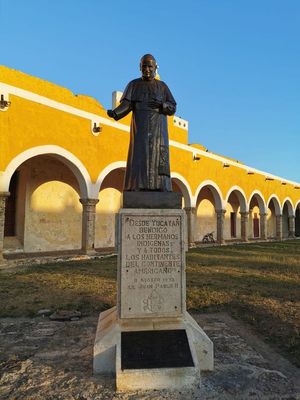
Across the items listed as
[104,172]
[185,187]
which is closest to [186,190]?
[185,187]

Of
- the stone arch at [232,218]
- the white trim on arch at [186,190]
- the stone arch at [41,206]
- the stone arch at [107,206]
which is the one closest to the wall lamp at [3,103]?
the stone arch at [41,206]

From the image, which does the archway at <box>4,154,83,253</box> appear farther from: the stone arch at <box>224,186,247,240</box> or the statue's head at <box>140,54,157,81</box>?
the stone arch at <box>224,186,247,240</box>

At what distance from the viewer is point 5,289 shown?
7133 millimetres

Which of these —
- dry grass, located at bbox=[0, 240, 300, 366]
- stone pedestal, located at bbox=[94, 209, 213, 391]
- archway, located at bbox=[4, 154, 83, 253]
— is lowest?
dry grass, located at bbox=[0, 240, 300, 366]

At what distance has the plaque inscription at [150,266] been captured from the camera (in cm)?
337

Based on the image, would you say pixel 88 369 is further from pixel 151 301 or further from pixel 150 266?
pixel 150 266

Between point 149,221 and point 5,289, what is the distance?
5023 millimetres

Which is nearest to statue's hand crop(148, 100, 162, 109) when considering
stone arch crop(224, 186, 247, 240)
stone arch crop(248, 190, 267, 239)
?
stone arch crop(224, 186, 247, 240)

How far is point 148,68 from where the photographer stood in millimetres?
3893

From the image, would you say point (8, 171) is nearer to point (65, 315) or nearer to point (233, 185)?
point (65, 315)

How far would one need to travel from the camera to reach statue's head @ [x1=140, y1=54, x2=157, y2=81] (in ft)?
12.7

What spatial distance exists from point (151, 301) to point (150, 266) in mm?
340

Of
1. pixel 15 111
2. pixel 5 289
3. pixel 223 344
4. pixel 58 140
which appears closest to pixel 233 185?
pixel 58 140

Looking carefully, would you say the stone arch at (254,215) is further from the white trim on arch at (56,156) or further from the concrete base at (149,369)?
the concrete base at (149,369)
